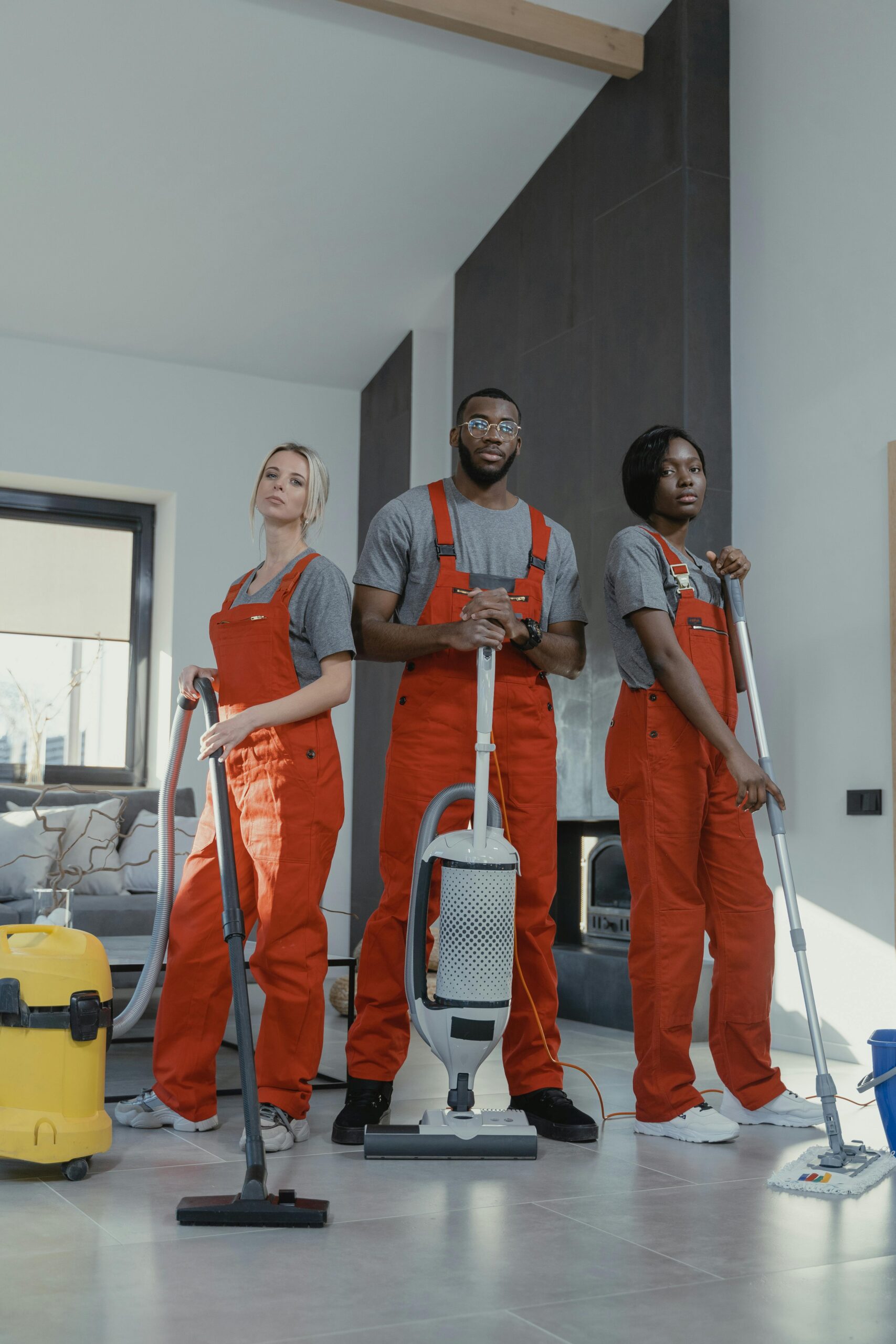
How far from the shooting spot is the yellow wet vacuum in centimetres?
214

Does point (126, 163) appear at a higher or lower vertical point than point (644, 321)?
higher

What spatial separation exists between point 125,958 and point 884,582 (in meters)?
2.47

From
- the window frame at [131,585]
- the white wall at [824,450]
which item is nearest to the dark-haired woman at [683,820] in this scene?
the white wall at [824,450]

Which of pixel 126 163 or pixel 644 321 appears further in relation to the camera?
pixel 126 163

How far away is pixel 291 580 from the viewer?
8.47 ft

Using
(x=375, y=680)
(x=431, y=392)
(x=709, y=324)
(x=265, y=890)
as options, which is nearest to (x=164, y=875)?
(x=265, y=890)

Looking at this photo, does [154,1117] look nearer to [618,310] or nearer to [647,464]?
[647,464]

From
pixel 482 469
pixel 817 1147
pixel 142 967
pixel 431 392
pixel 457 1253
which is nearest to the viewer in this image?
pixel 457 1253

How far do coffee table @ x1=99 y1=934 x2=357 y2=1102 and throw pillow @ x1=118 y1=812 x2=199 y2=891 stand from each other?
58 cm

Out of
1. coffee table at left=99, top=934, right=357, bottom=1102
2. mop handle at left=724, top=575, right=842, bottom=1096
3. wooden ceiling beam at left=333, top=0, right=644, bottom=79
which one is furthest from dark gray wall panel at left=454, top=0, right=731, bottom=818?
mop handle at left=724, top=575, right=842, bottom=1096

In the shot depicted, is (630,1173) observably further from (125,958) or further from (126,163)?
(126,163)

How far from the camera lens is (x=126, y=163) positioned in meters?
5.30

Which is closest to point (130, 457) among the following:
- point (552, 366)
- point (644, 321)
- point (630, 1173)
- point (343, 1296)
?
point (552, 366)

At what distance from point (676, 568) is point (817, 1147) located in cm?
116
